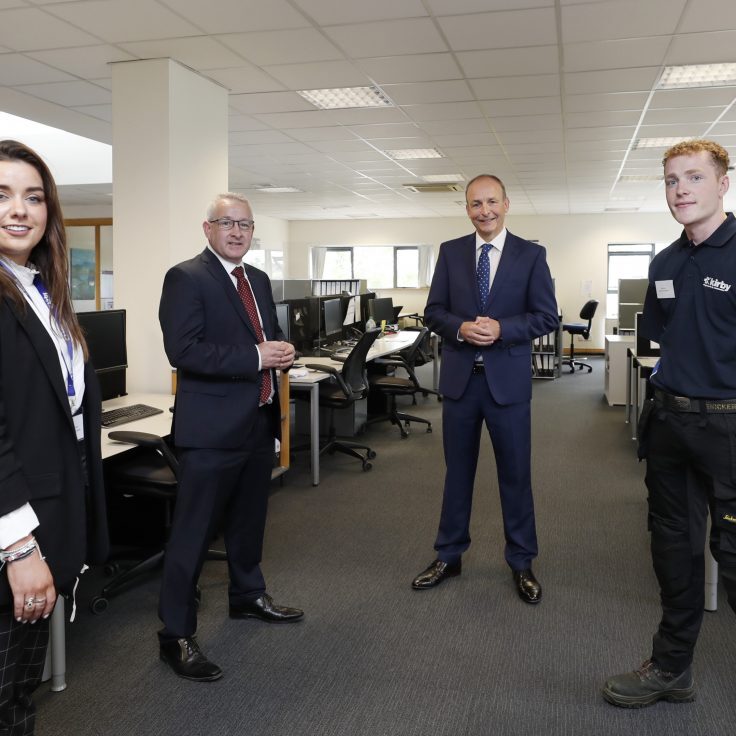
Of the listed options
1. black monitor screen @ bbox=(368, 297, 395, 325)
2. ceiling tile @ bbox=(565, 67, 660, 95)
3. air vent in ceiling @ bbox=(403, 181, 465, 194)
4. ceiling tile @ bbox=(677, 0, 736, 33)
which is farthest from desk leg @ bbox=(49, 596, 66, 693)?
air vent in ceiling @ bbox=(403, 181, 465, 194)

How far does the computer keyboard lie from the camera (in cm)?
298

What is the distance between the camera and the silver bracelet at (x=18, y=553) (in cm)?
114

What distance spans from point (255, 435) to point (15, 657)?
43.7 inches

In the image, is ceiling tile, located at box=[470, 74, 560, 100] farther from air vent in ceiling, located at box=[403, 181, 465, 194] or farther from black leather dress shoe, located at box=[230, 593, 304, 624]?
air vent in ceiling, located at box=[403, 181, 465, 194]

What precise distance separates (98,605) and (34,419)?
5.44ft

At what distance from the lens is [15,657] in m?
1.22

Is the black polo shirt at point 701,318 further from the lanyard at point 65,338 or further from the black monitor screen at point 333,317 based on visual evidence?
the black monitor screen at point 333,317

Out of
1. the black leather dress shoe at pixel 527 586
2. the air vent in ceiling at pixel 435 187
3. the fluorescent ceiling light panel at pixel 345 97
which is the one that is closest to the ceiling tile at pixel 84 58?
the fluorescent ceiling light panel at pixel 345 97

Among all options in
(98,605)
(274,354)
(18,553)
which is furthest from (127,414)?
(18,553)

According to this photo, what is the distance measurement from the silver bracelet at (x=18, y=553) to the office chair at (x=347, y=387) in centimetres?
345

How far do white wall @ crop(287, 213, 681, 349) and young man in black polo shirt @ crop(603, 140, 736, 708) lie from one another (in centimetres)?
1129

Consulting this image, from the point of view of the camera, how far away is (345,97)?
5.22m

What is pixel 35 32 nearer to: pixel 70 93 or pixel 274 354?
pixel 70 93

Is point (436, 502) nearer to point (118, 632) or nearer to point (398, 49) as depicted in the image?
point (118, 632)
